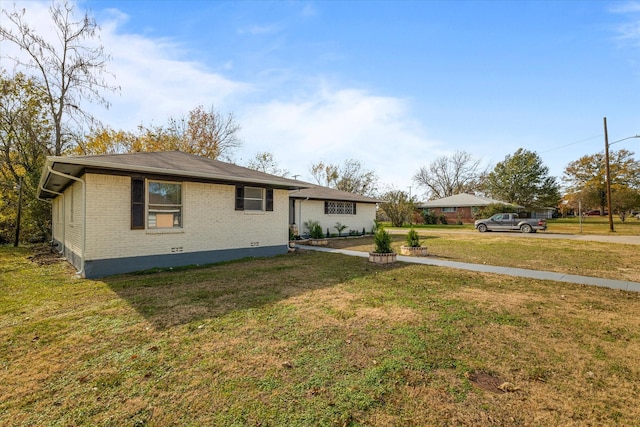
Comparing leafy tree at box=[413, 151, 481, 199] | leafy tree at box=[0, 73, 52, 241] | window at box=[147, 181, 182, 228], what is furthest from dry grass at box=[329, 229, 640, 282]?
leafy tree at box=[413, 151, 481, 199]

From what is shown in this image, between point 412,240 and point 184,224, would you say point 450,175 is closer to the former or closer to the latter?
point 412,240

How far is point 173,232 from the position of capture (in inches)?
348

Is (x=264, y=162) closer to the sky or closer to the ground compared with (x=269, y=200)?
closer to the sky

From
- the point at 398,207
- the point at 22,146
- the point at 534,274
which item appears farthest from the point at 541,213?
the point at 22,146

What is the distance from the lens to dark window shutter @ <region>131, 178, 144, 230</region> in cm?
800

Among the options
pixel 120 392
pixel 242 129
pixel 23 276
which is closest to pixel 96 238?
pixel 23 276

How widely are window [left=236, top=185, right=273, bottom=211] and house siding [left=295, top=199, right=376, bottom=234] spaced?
6042 millimetres

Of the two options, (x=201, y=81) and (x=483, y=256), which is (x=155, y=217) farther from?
(x=483, y=256)

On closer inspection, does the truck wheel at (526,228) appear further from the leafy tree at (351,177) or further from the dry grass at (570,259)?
the leafy tree at (351,177)

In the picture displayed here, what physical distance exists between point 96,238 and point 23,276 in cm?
234

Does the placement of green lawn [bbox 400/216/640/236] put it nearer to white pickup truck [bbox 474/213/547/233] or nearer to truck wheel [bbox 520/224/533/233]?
white pickup truck [bbox 474/213/547/233]

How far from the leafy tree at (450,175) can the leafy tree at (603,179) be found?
14677mm

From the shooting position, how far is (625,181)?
42.3 metres

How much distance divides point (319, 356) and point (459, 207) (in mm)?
38481
